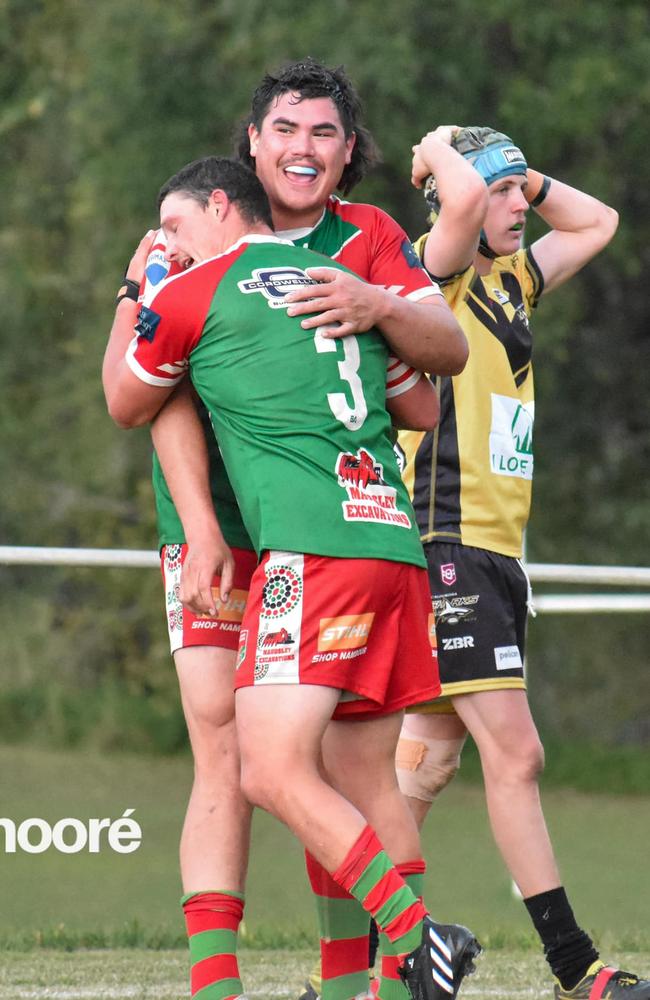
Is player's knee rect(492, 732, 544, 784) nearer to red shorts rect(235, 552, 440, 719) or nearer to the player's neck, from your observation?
red shorts rect(235, 552, 440, 719)

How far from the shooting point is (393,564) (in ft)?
11.7

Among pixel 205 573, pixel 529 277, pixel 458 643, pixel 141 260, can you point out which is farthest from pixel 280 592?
pixel 529 277

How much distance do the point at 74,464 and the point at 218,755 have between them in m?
12.5

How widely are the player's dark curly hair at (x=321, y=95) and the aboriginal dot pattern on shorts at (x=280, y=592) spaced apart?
110cm

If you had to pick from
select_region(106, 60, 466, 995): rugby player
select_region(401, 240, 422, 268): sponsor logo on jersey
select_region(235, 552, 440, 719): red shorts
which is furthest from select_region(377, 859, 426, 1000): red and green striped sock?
select_region(401, 240, 422, 268): sponsor logo on jersey

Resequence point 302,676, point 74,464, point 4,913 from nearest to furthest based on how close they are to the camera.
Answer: point 302,676 < point 4,913 < point 74,464

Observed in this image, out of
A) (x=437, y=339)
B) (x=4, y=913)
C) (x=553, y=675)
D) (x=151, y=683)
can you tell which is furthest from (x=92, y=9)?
(x=437, y=339)

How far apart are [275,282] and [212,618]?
77 cm

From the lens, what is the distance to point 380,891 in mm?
3436

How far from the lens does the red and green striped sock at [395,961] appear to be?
12.0 feet

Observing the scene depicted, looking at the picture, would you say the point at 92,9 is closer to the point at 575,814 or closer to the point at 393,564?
the point at 575,814

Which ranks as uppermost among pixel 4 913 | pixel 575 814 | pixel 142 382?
pixel 142 382

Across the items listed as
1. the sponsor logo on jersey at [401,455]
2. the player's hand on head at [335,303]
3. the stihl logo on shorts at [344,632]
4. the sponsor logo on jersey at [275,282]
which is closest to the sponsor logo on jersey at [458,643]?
the sponsor logo on jersey at [401,455]

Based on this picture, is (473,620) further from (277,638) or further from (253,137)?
(253,137)
